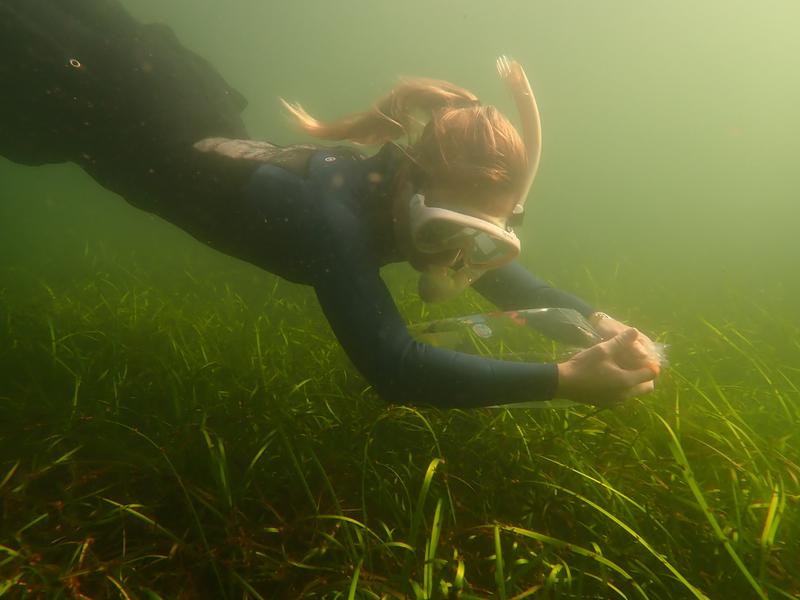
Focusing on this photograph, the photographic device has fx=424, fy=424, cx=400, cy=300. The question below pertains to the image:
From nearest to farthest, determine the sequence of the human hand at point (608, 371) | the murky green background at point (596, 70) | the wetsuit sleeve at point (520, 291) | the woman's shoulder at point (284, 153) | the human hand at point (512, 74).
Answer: the human hand at point (608, 371) → the woman's shoulder at point (284, 153) → the human hand at point (512, 74) → the wetsuit sleeve at point (520, 291) → the murky green background at point (596, 70)

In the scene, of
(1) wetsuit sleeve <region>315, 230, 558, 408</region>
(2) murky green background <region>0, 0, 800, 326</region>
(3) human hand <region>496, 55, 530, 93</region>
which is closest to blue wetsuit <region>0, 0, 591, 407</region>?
(1) wetsuit sleeve <region>315, 230, 558, 408</region>

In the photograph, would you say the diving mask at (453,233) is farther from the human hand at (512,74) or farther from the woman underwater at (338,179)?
the human hand at (512,74)

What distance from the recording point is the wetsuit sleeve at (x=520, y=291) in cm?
277

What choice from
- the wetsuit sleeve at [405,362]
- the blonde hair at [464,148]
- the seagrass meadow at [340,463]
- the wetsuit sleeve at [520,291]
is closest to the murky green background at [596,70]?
the seagrass meadow at [340,463]

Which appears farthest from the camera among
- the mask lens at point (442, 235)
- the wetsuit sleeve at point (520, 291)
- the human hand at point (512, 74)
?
the wetsuit sleeve at point (520, 291)

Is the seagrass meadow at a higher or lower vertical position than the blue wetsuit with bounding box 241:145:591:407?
lower

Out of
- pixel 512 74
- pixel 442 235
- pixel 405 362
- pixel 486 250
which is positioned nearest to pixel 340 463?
pixel 405 362

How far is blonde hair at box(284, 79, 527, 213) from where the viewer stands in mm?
1881

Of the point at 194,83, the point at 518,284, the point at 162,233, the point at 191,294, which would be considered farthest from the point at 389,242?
the point at 162,233

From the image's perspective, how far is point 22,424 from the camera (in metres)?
2.17

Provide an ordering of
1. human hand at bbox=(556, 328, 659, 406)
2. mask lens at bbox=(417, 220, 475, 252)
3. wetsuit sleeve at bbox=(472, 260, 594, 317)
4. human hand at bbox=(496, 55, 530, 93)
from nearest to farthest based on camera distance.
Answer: human hand at bbox=(556, 328, 659, 406) → mask lens at bbox=(417, 220, 475, 252) → human hand at bbox=(496, 55, 530, 93) → wetsuit sleeve at bbox=(472, 260, 594, 317)

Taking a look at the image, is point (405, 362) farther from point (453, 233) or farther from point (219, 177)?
point (219, 177)

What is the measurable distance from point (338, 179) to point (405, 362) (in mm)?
904

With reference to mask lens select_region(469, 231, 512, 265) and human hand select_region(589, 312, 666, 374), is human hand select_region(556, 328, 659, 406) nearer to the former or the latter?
human hand select_region(589, 312, 666, 374)
